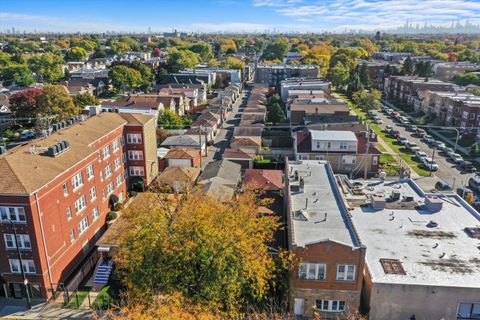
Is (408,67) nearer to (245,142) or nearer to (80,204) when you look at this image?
(245,142)

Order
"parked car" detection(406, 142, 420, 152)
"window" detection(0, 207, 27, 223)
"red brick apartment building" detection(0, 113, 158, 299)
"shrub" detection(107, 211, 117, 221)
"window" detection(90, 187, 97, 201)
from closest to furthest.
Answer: "window" detection(0, 207, 27, 223) < "red brick apartment building" detection(0, 113, 158, 299) < "window" detection(90, 187, 97, 201) < "shrub" detection(107, 211, 117, 221) < "parked car" detection(406, 142, 420, 152)

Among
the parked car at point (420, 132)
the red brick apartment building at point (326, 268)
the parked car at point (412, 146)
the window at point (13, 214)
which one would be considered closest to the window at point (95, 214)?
the window at point (13, 214)

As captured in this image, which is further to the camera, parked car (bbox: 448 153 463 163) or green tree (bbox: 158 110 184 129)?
green tree (bbox: 158 110 184 129)

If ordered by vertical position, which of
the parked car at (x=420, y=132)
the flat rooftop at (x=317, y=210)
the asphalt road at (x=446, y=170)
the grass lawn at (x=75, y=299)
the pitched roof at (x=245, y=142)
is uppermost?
the flat rooftop at (x=317, y=210)

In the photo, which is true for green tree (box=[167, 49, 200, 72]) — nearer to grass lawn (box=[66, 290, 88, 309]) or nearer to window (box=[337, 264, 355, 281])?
grass lawn (box=[66, 290, 88, 309])

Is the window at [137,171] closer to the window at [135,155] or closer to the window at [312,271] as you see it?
the window at [135,155]

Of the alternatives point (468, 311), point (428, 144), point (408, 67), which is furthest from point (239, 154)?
point (408, 67)

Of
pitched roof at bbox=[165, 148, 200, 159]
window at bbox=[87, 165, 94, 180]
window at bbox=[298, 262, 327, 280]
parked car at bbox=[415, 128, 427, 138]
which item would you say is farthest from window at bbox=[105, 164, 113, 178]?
parked car at bbox=[415, 128, 427, 138]
